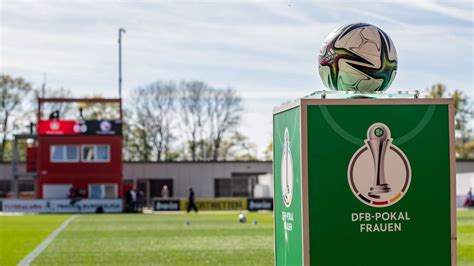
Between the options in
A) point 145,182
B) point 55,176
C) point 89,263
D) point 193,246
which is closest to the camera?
point 89,263

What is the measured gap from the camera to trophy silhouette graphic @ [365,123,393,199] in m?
6.89

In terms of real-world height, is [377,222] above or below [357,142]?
below

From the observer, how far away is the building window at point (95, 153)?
5891 cm

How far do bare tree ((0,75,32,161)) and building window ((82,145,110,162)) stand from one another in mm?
18734

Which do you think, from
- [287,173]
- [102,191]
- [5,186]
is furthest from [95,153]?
[287,173]

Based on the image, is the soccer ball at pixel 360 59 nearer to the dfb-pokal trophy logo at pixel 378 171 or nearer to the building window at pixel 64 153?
the dfb-pokal trophy logo at pixel 378 171

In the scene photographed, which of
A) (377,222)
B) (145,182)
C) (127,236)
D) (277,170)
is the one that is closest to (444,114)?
(377,222)

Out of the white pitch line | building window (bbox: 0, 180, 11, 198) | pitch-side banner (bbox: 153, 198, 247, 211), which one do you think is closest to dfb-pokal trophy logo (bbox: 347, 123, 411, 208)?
the white pitch line

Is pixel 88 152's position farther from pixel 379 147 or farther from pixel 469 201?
pixel 379 147

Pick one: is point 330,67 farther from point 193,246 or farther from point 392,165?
point 193,246

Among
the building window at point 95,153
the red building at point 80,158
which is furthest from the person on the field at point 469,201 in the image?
the building window at point 95,153

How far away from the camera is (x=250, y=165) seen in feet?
247

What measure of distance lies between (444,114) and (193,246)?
1401 centimetres

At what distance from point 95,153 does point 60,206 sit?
6103 mm
